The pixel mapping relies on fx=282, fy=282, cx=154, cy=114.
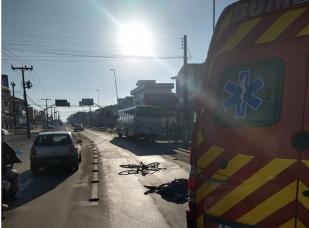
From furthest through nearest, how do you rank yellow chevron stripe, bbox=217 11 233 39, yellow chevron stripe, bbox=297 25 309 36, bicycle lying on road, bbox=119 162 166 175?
bicycle lying on road, bbox=119 162 166 175
yellow chevron stripe, bbox=217 11 233 39
yellow chevron stripe, bbox=297 25 309 36

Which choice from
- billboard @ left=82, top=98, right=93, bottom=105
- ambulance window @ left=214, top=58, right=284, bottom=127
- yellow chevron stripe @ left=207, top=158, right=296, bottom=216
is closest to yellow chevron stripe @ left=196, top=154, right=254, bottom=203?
yellow chevron stripe @ left=207, top=158, right=296, bottom=216

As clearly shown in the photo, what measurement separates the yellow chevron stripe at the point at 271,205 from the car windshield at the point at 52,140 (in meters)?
9.00

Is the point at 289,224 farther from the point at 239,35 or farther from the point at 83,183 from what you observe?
the point at 83,183

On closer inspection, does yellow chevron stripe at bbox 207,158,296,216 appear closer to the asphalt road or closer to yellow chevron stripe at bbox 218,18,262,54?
yellow chevron stripe at bbox 218,18,262,54

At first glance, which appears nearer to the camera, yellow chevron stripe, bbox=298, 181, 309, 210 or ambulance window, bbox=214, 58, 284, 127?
yellow chevron stripe, bbox=298, 181, 309, 210

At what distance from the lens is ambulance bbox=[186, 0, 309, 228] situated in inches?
93.4

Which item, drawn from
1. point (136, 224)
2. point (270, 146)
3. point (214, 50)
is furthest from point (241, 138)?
point (136, 224)

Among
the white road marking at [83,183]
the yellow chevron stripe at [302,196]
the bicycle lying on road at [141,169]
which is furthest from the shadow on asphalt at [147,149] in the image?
the yellow chevron stripe at [302,196]

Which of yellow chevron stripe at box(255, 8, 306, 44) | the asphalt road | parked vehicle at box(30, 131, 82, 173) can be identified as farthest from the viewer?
parked vehicle at box(30, 131, 82, 173)

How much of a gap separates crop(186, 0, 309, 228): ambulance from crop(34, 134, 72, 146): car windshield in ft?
27.5

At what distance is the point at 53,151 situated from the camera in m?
10.2

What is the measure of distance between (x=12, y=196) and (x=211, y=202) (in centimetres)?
489

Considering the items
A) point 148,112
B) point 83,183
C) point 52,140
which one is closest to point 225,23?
point 83,183

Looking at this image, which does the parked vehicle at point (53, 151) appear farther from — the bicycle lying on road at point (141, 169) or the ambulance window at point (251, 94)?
the ambulance window at point (251, 94)
